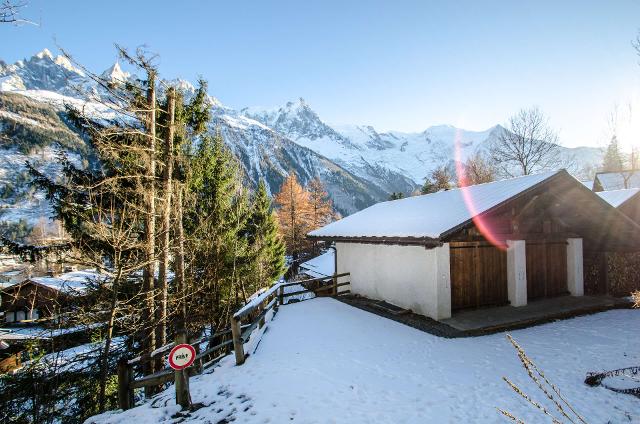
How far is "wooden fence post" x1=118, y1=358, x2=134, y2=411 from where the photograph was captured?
6.39 m

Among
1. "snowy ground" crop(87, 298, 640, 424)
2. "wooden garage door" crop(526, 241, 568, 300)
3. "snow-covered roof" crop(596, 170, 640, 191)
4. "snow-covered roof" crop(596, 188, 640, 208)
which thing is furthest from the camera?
"snow-covered roof" crop(596, 170, 640, 191)

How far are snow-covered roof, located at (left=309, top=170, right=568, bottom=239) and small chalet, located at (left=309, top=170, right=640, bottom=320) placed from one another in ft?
0.16

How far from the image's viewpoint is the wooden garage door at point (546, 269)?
40.9ft

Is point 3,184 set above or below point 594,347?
above

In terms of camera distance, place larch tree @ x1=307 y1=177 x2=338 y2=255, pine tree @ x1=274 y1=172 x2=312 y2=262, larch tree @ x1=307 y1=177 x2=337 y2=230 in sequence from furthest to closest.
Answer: larch tree @ x1=307 y1=177 x2=337 y2=230
larch tree @ x1=307 y1=177 x2=338 y2=255
pine tree @ x1=274 y1=172 x2=312 y2=262

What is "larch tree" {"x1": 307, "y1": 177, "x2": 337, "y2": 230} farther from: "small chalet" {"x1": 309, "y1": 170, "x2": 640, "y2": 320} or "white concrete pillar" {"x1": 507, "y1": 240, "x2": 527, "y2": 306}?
"white concrete pillar" {"x1": 507, "y1": 240, "x2": 527, "y2": 306}

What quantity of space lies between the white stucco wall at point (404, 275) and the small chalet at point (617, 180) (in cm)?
2628

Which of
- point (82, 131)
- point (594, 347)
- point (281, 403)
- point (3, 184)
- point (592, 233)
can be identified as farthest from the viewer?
point (3, 184)

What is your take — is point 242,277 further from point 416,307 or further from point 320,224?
point 320,224

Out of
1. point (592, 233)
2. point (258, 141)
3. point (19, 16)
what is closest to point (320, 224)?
point (592, 233)

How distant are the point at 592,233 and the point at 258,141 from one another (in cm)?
16423

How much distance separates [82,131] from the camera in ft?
29.1

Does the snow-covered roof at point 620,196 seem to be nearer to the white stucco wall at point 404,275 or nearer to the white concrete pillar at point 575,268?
the white concrete pillar at point 575,268

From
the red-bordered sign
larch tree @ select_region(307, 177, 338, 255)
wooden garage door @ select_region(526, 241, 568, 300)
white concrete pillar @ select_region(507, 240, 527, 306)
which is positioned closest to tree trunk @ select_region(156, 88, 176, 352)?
the red-bordered sign
